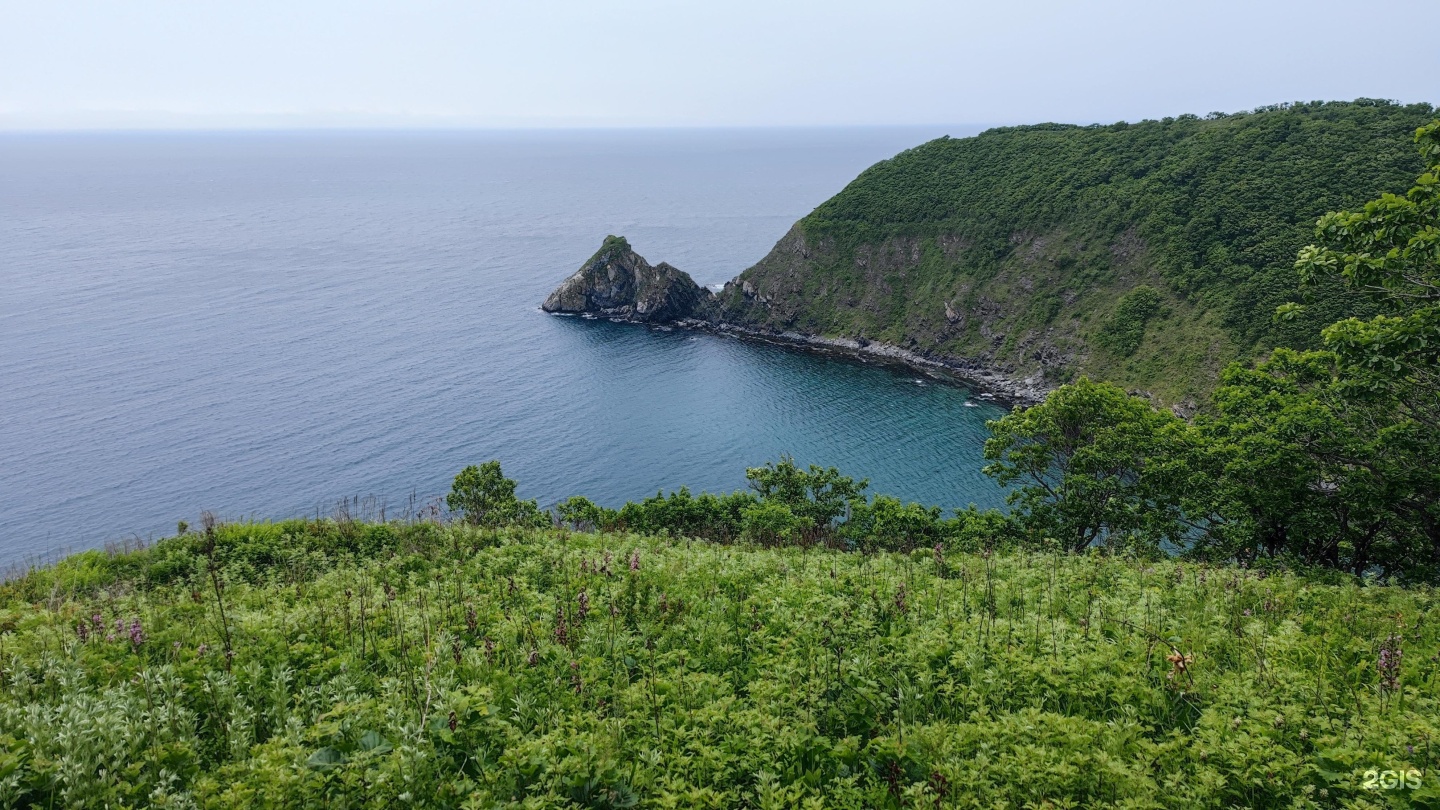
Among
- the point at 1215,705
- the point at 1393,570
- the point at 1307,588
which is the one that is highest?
the point at 1215,705

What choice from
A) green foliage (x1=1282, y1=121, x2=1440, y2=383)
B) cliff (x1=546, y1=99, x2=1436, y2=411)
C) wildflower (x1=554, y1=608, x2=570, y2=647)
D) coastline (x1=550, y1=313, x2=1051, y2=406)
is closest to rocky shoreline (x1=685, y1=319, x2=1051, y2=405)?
coastline (x1=550, y1=313, x2=1051, y2=406)

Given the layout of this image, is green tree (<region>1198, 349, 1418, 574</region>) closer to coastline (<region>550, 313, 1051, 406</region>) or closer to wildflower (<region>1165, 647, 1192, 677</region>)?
wildflower (<region>1165, 647, 1192, 677</region>)

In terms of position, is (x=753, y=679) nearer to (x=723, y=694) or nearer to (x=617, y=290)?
(x=723, y=694)

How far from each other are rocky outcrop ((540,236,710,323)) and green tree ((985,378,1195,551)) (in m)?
94.9

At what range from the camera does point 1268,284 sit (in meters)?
80.0

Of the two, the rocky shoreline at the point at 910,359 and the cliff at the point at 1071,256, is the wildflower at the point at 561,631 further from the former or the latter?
the rocky shoreline at the point at 910,359

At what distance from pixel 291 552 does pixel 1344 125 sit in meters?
125

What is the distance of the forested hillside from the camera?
272 feet

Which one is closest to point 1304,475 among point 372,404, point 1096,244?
point 372,404

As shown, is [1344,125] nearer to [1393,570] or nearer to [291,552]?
[1393,570]

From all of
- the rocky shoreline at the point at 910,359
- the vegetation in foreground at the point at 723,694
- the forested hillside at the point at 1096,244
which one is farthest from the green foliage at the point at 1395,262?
the rocky shoreline at the point at 910,359

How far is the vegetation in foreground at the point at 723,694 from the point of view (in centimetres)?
596

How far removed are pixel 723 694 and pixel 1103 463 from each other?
33283 mm

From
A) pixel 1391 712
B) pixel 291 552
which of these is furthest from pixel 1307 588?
pixel 291 552
